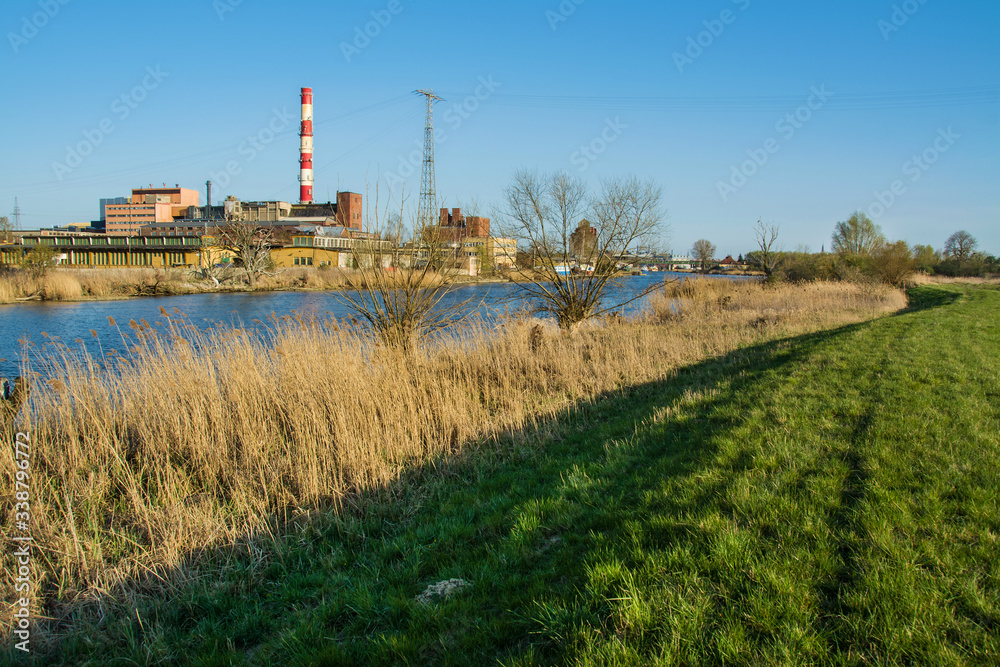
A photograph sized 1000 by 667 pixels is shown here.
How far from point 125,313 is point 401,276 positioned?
82.3 feet

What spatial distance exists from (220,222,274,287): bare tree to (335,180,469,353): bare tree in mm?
40596

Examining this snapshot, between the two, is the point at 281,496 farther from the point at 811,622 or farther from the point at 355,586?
the point at 811,622

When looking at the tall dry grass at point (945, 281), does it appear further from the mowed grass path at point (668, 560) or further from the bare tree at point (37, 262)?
the bare tree at point (37, 262)

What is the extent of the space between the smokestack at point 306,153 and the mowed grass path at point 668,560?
87.0 metres

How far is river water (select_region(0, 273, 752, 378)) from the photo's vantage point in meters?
15.1

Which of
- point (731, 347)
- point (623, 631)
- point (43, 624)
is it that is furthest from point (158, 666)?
point (731, 347)

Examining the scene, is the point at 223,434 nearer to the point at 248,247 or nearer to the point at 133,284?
the point at 133,284

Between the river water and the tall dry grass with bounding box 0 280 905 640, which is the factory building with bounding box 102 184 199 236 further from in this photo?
the tall dry grass with bounding box 0 280 905 640

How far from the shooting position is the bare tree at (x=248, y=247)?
1821 inches

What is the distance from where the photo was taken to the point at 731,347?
13547 mm

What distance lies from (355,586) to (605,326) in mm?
15049

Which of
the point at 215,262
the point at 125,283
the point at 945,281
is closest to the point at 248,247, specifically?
the point at 215,262

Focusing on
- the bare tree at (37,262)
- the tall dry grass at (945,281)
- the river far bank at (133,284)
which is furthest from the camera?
the tall dry grass at (945,281)

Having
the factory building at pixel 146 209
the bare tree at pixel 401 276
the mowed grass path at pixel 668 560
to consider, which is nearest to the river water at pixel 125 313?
the bare tree at pixel 401 276
